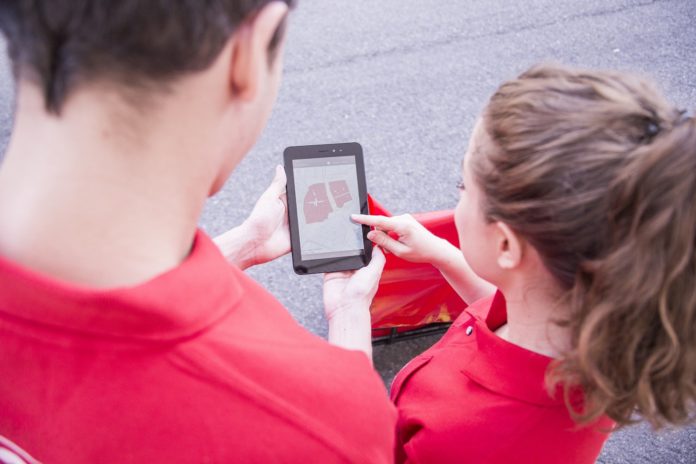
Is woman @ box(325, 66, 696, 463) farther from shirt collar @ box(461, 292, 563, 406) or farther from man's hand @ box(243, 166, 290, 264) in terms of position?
man's hand @ box(243, 166, 290, 264)

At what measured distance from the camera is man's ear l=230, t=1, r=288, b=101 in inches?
22.7

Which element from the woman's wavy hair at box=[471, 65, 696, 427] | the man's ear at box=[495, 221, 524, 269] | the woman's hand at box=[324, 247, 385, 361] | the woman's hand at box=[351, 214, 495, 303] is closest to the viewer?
the woman's wavy hair at box=[471, 65, 696, 427]

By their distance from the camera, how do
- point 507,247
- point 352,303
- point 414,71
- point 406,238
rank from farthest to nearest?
point 414,71, point 406,238, point 352,303, point 507,247

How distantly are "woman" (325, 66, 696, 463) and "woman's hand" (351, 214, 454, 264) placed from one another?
1.03ft

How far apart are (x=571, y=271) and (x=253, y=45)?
52cm

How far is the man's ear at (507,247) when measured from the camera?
34.7 inches

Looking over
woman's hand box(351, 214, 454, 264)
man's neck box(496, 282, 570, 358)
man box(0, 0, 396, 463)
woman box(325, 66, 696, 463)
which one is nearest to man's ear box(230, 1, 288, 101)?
man box(0, 0, 396, 463)

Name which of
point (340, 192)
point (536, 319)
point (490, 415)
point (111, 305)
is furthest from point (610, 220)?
point (340, 192)

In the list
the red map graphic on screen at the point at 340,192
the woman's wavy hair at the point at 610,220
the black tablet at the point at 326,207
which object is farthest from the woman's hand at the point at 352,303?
the woman's wavy hair at the point at 610,220

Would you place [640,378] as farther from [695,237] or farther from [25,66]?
A: [25,66]

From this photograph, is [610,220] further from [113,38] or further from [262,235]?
[262,235]

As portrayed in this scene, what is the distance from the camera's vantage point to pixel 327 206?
1404 mm

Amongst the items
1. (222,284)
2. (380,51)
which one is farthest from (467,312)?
(380,51)

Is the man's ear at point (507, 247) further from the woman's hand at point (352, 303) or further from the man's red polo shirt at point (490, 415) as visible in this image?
the woman's hand at point (352, 303)
